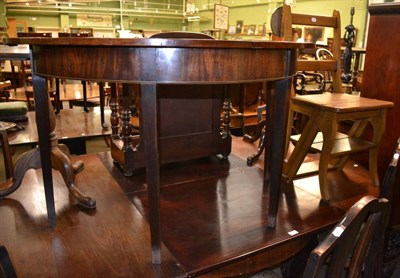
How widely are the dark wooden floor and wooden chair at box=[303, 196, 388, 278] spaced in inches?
17.8

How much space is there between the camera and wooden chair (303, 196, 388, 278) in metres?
0.63

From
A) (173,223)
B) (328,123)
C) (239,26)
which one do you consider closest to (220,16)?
(328,123)

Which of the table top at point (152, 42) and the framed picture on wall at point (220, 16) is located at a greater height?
the framed picture on wall at point (220, 16)

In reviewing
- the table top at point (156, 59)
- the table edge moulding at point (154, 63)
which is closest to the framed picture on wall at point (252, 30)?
the table edge moulding at point (154, 63)

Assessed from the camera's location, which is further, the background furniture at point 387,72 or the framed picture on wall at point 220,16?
the framed picture on wall at point 220,16

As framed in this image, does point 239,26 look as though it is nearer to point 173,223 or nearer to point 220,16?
point 220,16

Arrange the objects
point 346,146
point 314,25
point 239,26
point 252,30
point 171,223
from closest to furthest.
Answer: point 171,223 < point 346,146 < point 314,25 < point 252,30 < point 239,26

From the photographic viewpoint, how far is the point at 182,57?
965 millimetres

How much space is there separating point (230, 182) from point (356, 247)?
3.35 feet

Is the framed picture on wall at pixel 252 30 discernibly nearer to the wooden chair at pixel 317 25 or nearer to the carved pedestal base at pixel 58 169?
the wooden chair at pixel 317 25

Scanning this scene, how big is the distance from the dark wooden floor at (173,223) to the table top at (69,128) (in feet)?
3.60

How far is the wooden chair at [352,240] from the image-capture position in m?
0.63

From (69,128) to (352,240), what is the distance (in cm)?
303

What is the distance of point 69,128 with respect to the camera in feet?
10.8
